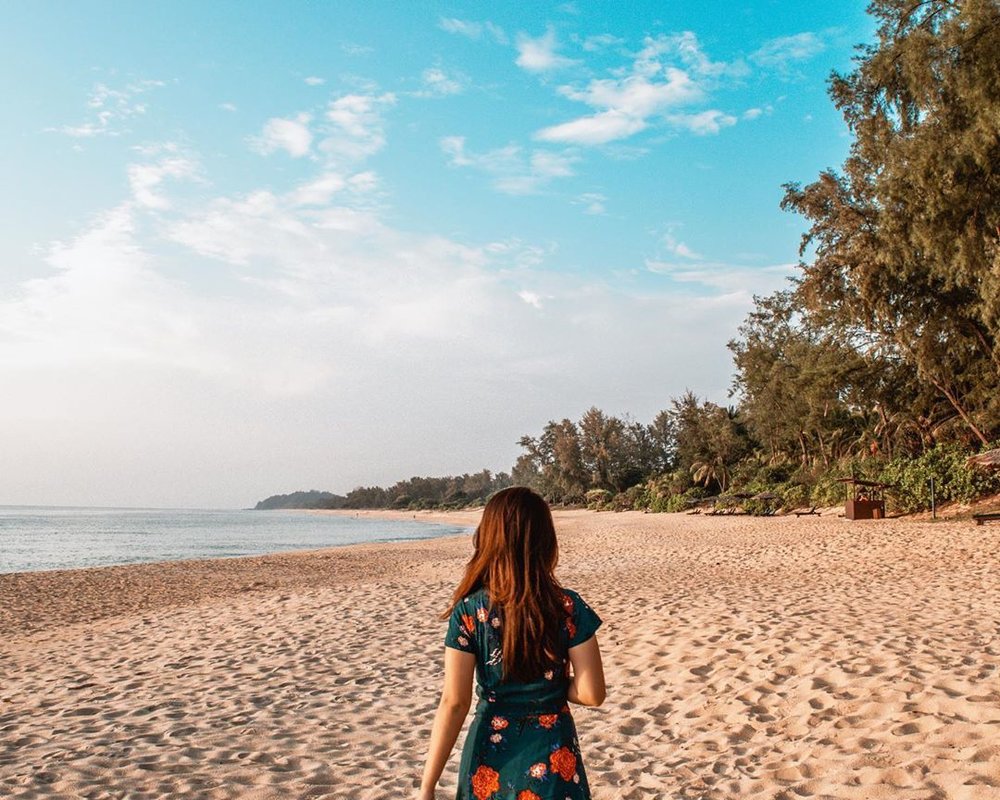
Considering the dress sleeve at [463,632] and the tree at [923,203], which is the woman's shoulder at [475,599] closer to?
the dress sleeve at [463,632]

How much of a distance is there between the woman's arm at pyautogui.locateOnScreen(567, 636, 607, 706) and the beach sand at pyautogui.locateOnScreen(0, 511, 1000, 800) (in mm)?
2795

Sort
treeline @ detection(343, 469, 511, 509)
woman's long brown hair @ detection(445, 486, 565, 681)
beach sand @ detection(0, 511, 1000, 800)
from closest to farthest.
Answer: woman's long brown hair @ detection(445, 486, 565, 681) < beach sand @ detection(0, 511, 1000, 800) < treeline @ detection(343, 469, 511, 509)

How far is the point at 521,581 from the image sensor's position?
2.45 m

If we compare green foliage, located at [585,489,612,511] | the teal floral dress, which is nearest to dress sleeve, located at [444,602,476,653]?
the teal floral dress


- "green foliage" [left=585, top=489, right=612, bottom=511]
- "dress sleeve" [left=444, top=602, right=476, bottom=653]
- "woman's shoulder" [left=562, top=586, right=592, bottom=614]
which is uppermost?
"woman's shoulder" [left=562, top=586, right=592, bottom=614]

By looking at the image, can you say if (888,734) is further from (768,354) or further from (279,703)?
(768,354)

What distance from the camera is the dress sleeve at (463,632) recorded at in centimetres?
248

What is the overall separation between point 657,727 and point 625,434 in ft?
261

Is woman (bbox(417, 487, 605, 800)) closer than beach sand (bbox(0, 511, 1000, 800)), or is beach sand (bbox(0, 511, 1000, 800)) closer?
woman (bbox(417, 487, 605, 800))

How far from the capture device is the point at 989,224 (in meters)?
16.8

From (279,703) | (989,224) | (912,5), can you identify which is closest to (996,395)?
(989,224)

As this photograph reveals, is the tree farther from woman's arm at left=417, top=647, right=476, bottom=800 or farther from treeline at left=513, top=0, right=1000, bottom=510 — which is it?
woman's arm at left=417, top=647, right=476, bottom=800

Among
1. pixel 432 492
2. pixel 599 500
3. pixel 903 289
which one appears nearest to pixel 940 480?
pixel 903 289

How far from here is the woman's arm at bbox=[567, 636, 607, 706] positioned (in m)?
2.46
